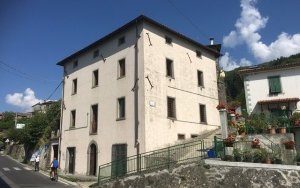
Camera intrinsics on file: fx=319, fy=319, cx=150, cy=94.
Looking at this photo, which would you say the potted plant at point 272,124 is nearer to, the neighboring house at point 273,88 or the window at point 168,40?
the neighboring house at point 273,88

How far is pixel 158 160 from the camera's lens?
16.6 m

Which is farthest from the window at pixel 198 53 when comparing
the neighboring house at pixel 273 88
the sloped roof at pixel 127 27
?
the neighboring house at pixel 273 88

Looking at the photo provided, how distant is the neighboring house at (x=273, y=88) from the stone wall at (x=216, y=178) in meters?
13.2

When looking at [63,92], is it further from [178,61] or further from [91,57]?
[178,61]

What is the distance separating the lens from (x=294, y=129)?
16.8 m

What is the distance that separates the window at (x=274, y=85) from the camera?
26.2 meters

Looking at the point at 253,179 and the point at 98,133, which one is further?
the point at 98,133

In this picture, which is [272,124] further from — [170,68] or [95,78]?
[95,78]

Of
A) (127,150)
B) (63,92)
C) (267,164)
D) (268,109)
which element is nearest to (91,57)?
(63,92)

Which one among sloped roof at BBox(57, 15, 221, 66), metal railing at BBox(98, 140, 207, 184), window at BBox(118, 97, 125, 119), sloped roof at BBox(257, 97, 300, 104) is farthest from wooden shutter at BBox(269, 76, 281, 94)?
window at BBox(118, 97, 125, 119)

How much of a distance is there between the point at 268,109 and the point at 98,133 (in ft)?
45.4

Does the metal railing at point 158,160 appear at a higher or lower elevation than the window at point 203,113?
lower

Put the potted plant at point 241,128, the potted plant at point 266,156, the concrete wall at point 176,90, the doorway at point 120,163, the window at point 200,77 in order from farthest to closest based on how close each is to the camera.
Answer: the window at point 200,77 < the concrete wall at point 176,90 < the doorway at point 120,163 < the potted plant at point 241,128 < the potted plant at point 266,156

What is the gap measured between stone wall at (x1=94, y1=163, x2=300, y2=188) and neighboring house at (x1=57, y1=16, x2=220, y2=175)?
16.7ft
